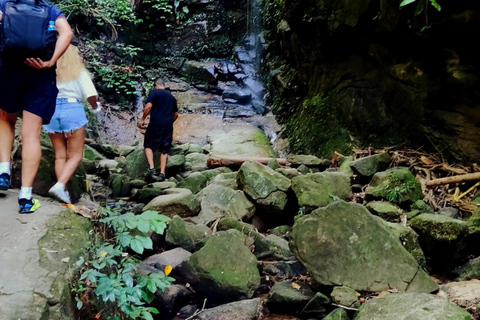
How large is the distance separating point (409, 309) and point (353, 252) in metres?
0.72

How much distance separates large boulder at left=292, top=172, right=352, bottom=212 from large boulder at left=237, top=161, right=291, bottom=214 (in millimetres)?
213

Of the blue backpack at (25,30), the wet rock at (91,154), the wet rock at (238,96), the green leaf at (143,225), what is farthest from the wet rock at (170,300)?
the wet rock at (238,96)

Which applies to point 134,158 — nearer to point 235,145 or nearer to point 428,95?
point 235,145

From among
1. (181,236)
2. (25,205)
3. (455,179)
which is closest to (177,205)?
(181,236)

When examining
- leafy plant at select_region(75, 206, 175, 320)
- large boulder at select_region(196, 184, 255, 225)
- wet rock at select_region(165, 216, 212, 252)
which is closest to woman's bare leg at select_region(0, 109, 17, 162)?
leafy plant at select_region(75, 206, 175, 320)

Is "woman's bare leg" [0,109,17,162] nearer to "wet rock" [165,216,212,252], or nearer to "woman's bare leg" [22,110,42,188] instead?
"woman's bare leg" [22,110,42,188]

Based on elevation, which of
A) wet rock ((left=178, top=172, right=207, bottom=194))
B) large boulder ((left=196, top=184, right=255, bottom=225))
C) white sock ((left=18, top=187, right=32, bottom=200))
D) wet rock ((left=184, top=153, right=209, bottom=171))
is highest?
white sock ((left=18, top=187, right=32, bottom=200))

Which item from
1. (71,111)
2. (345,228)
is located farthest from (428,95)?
(71,111)

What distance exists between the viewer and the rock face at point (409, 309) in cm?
243

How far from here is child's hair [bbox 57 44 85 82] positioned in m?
3.25

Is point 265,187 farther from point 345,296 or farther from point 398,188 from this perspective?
point 345,296

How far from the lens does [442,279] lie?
12.0 ft

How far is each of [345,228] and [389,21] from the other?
3959mm

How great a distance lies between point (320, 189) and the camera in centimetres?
498
